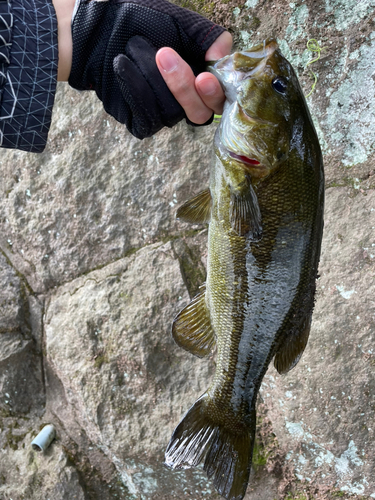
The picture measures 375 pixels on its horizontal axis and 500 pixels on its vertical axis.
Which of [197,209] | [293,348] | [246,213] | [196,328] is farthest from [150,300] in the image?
[246,213]

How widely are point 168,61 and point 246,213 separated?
0.66 m

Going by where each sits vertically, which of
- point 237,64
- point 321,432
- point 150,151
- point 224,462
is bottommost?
point 321,432

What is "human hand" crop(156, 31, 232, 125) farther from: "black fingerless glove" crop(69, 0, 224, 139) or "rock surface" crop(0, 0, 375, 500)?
"rock surface" crop(0, 0, 375, 500)

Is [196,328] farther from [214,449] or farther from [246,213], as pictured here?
[246,213]

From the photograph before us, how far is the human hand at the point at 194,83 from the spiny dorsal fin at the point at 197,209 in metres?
0.33

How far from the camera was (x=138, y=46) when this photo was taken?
1.69 m

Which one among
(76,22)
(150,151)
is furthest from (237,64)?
(150,151)

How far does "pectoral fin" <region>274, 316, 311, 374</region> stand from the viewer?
1.88 meters

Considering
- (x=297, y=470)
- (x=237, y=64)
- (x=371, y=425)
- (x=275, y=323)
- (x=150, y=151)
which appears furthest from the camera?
(x=150, y=151)

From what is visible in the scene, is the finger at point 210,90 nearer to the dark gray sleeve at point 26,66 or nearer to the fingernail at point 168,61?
the fingernail at point 168,61

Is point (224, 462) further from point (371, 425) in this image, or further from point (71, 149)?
point (71, 149)

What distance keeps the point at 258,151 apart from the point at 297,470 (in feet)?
6.77

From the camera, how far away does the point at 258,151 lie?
1.69 meters

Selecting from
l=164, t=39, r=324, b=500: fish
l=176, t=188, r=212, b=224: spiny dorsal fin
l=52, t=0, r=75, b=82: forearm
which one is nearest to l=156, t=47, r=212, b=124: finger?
l=164, t=39, r=324, b=500: fish
